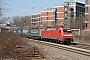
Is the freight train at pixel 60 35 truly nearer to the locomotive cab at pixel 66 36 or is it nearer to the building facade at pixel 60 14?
the locomotive cab at pixel 66 36

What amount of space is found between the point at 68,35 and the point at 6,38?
84.1 feet

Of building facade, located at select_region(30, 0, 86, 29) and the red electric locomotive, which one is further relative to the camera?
building facade, located at select_region(30, 0, 86, 29)

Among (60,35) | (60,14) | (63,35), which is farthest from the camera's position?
(60,14)

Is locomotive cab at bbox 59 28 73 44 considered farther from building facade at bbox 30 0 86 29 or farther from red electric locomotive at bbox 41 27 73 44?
building facade at bbox 30 0 86 29

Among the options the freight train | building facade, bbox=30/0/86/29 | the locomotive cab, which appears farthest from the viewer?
building facade, bbox=30/0/86/29

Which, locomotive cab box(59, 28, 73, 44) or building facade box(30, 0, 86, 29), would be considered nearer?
locomotive cab box(59, 28, 73, 44)

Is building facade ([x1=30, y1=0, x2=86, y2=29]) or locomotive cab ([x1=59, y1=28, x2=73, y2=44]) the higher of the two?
building facade ([x1=30, y1=0, x2=86, y2=29])

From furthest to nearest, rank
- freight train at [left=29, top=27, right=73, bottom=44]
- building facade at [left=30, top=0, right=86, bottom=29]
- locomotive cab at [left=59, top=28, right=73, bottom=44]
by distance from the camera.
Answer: building facade at [left=30, top=0, right=86, bottom=29] → freight train at [left=29, top=27, right=73, bottom=44] → locomotive cab at [left=59, top=28, right=73, bottom=44]

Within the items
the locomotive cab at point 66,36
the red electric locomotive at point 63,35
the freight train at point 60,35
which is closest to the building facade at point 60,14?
the freight train at point 60,35

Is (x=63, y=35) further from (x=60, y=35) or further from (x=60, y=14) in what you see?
(x=60, y=14)

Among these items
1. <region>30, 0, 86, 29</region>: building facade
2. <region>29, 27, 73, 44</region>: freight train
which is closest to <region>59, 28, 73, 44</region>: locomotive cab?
<region>29, 27, 73, 44</region>: freight train

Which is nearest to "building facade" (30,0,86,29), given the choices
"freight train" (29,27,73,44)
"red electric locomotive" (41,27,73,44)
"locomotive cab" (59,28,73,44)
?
"freight train" (29,27,73,44)

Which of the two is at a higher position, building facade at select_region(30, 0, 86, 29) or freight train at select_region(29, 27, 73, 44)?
building facade at select_region(30, 0, 86, 29)

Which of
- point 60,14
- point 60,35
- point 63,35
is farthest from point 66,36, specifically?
point 60,14
